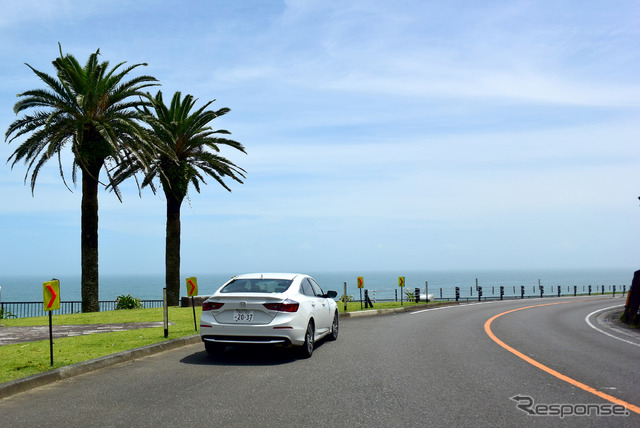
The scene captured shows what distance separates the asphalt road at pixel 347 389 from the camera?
19.5 feet

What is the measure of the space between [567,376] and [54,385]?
23.8ft

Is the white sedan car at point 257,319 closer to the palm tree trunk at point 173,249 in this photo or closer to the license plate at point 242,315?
the license plate at point 242,315

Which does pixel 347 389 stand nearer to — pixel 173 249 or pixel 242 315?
pixel 242 315

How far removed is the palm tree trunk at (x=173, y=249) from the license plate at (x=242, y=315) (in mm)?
19775

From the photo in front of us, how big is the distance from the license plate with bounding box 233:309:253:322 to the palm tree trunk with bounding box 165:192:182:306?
19775 mm

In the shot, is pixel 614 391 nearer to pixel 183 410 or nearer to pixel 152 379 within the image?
pixel 183 410

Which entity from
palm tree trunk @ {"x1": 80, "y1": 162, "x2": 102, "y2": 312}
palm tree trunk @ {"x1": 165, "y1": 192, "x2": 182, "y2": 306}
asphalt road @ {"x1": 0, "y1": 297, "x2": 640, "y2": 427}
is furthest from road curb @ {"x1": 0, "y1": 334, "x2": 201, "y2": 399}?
palm tree trunk @ {"x1": 165, "y1": 192, "x2": 182, "y2": 306}

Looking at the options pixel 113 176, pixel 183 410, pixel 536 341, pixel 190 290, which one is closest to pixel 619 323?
pixel 536 341

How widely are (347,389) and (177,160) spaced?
2329 centimetres

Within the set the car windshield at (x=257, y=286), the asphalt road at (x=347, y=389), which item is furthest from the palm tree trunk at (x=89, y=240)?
the car windshield at (x=257, y=286)

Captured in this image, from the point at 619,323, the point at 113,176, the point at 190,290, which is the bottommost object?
the point at 619,323

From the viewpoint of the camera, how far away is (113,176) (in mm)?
28672

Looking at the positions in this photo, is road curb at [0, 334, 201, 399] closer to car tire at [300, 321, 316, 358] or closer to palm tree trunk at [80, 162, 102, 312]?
car tire at [300, 321, 316, 358]

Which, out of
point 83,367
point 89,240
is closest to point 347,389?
point 83,367
